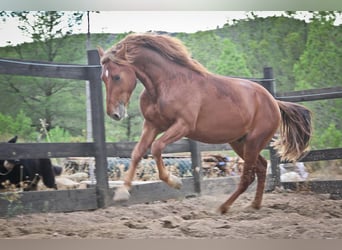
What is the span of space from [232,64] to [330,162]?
0.87 m

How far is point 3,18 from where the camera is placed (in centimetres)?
332

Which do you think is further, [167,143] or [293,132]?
[293,132]

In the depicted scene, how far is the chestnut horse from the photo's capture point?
327cm

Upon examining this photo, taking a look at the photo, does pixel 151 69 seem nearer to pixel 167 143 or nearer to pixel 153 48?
pixel 153 48

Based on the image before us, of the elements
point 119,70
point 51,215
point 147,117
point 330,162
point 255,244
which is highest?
point 119,70

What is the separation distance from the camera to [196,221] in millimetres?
3234

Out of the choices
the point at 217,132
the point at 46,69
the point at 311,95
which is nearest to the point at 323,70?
the point at 311,95

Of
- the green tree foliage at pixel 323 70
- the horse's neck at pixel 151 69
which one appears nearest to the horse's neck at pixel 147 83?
the horse's neck at pixel 151 69

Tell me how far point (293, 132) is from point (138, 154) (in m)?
0.99

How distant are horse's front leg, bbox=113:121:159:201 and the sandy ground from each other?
0.32 feet

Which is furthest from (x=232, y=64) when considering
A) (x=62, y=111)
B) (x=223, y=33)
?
(x=62, y=111)

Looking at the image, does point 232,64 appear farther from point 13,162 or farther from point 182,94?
point 13,162

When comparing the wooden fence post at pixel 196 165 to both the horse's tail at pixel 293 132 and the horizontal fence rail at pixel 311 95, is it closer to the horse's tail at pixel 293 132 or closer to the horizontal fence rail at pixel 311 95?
the horse's tail at pixel 293 132

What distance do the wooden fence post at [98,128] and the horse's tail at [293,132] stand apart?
1.08 metres
